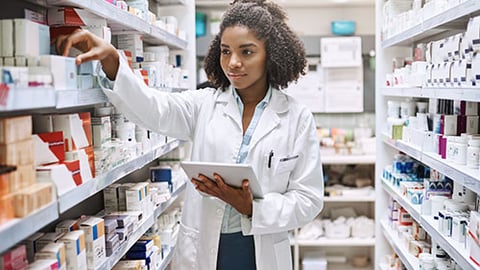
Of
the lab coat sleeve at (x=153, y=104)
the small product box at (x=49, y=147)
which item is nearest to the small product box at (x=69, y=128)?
the small product box at (x=49, y=147)

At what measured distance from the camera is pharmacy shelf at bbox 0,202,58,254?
1193 millimetres

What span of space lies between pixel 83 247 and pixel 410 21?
7.59 ft

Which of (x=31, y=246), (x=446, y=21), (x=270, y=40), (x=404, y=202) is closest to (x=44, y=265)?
(x=31, y=246)

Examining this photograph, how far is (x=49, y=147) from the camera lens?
1.54m

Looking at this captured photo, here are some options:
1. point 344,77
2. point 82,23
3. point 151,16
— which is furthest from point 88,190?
point 344,77

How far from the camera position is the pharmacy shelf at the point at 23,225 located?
119 cm

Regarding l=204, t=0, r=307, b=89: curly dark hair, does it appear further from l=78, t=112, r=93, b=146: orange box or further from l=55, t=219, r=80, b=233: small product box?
l=55, t=219, r=80, b=233: small product box

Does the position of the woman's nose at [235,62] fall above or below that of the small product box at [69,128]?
above

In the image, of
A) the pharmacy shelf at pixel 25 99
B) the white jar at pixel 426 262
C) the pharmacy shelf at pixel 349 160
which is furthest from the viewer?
the pharmacy shelf at pixel 349 160

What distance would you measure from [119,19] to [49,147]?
695 mm

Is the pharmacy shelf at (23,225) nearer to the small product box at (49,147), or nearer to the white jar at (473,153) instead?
the small product box at (49,147)

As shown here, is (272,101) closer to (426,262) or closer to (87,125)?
(87,125)

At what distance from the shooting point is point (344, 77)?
17.3 feet

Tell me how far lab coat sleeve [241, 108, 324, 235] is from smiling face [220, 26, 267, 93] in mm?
289
